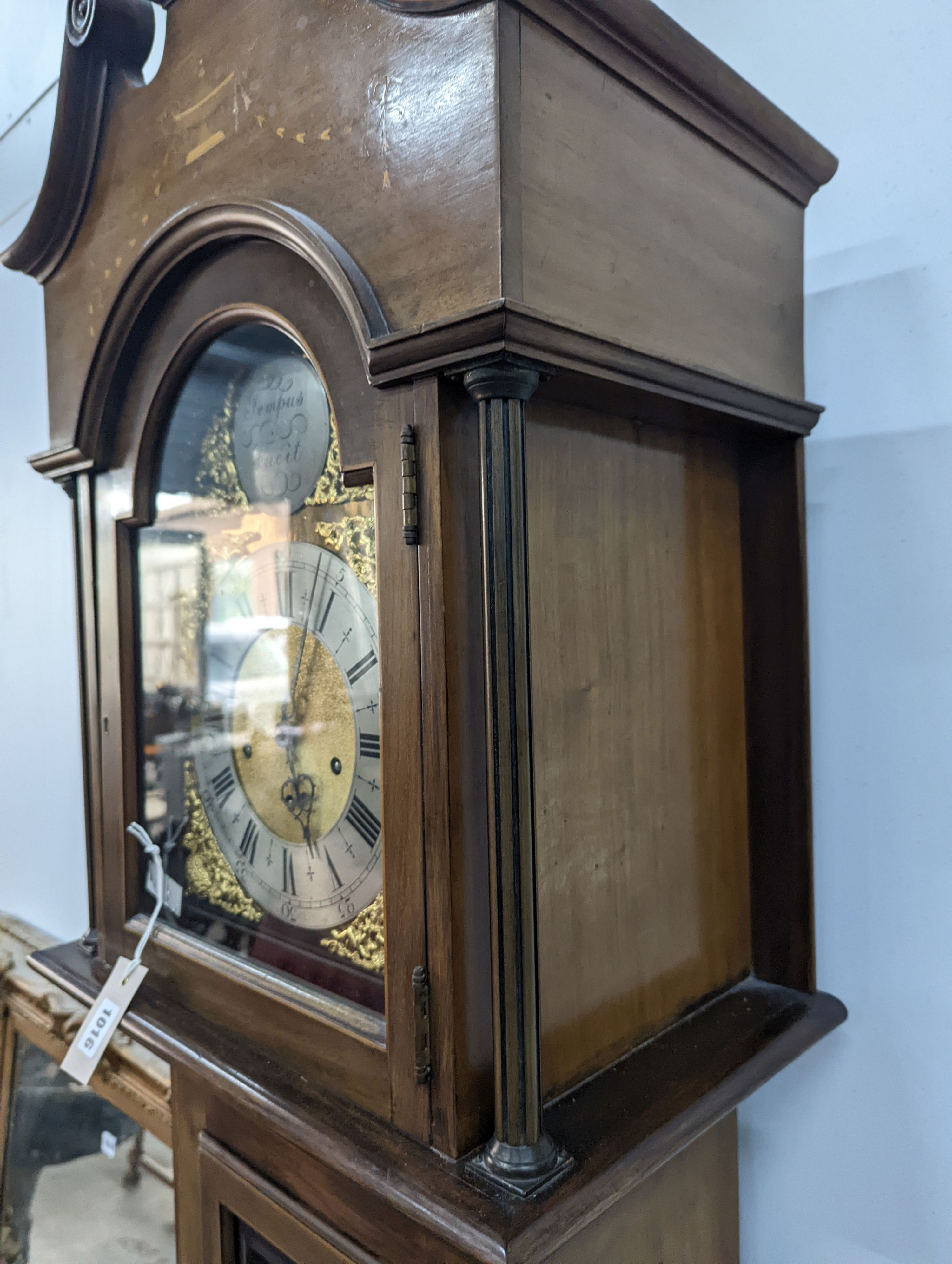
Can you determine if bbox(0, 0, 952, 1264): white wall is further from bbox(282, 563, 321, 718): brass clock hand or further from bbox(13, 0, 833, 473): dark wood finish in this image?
bbox(282, 563, 321, 718): brass clock hand

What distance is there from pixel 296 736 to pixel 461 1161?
1.09ft

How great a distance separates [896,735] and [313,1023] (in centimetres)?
56

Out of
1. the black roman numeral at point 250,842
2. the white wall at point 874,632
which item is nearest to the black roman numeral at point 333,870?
the black roman numeral at point 250,842

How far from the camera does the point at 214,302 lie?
2.41 ft

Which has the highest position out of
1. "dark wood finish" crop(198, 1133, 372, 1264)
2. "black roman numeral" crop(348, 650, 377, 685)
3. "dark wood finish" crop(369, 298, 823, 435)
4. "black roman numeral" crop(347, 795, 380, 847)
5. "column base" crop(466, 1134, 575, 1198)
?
"dark wood finish" crop(369, 298, 823, 435)

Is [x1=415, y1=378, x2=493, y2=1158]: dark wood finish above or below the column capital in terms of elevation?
below

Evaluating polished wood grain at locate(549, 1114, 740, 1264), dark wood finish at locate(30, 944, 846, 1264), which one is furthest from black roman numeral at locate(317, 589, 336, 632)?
polished wood grain at locate(549, 1114, 740, 1264)

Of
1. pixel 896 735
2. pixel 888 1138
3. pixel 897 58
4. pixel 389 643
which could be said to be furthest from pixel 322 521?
pixel 888 1138

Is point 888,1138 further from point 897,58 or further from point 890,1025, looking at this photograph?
point 897,58

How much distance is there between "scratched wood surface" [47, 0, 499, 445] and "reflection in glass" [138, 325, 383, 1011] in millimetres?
116

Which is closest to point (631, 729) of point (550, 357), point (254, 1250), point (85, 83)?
point (550, 357)

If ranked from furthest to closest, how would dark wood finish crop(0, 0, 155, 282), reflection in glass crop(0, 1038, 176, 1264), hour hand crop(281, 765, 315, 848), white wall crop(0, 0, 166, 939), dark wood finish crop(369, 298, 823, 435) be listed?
white wall crop(0, 0, 166, 939), reflection in glass crop(0, 1038, 176, 1264), dark wood finish crop(0, 0, 155, 282), hour hand crop(281, 765, 315, 848), dark wood finish crop(369, 298, 823, 435)

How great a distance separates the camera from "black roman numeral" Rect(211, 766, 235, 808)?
2.62 feet

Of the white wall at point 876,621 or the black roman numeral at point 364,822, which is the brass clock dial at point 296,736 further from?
the white wall at point 876,621
